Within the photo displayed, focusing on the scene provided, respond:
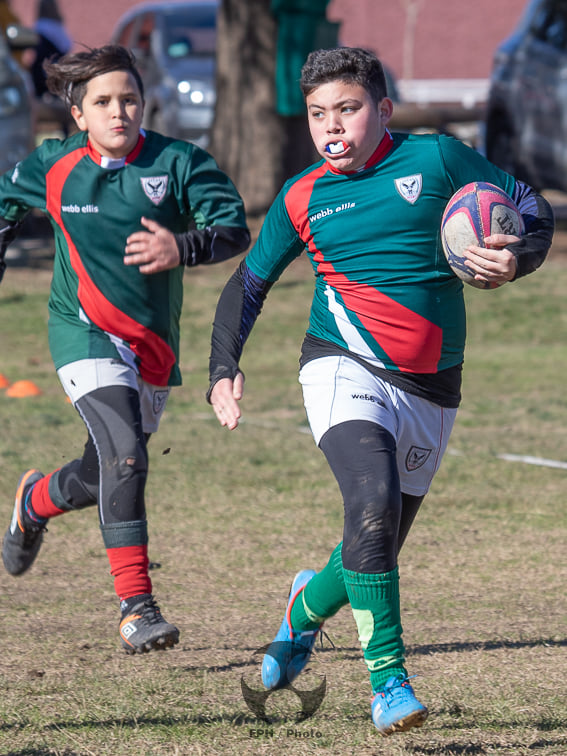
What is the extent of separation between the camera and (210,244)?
16.6 feet

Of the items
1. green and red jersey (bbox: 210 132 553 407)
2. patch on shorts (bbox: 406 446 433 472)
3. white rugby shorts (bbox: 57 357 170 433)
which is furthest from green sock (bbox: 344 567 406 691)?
white rugby shorts (bbox: 57 357 170 433)

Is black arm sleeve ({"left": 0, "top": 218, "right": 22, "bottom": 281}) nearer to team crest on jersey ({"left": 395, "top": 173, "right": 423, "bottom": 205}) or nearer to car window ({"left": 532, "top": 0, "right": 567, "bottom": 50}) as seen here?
team crest on jersey ({"left": 395, "top": 173, "right": 423, "bottom": 205})

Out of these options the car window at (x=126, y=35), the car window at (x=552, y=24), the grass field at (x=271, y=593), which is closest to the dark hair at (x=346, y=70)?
the grass field at (x=271, y=593)

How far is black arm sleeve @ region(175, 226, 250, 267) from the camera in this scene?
194 inches

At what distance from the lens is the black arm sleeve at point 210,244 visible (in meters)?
4.93

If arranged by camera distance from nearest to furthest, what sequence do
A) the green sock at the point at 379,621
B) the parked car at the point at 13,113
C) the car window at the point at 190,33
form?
the green sock at the point at 379,621 < the parked car at the point at 13,113 < the car window at the point at 190,33

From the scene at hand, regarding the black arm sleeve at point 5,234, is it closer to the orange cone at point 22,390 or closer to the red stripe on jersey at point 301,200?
the red stripe on jersey at point 301,200

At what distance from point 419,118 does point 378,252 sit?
54.8ft

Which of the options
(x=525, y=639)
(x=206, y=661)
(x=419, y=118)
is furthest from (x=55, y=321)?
(x=419, y=118)

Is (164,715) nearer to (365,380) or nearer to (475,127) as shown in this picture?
(365,380)

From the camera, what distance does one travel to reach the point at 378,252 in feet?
14.4

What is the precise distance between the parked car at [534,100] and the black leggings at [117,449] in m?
10.5

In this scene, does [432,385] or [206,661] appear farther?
[206,661]

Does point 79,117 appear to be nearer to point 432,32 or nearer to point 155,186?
point 155,186
